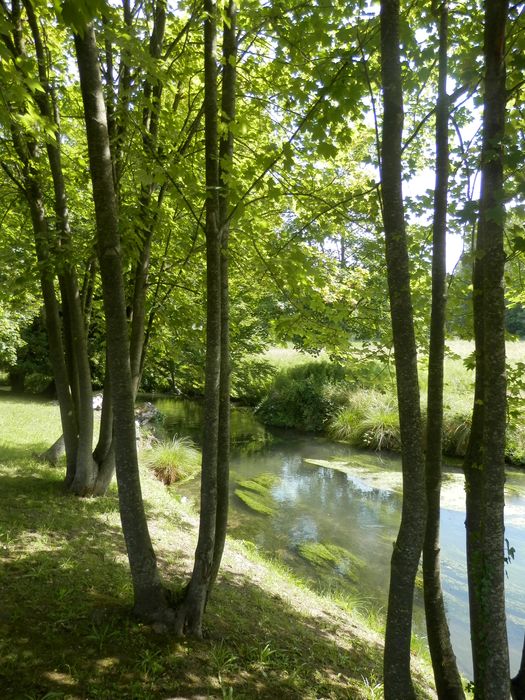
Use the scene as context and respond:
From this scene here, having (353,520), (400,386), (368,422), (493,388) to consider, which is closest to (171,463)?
(353,520)

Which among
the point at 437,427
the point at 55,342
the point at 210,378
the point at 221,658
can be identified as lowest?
the point at 221,658

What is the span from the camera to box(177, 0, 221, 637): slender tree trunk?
10.5 feet

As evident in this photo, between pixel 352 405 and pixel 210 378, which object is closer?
pixel 210 378

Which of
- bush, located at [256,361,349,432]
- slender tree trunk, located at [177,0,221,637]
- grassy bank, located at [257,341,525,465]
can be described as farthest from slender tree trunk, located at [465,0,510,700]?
bush, located at [256,361,349,432]

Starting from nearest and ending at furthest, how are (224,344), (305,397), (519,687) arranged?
(519,687) → (224,344) → (305,397)

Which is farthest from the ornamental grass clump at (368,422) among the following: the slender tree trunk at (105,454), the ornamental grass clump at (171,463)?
the slender tree trunk at (105,454)

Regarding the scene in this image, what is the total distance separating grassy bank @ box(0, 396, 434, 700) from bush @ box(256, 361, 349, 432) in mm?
11036

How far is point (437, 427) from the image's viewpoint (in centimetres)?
324

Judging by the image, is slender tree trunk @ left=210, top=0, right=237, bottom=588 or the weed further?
slender tree trunk @ left=210, top=0, right=237, bottom=588

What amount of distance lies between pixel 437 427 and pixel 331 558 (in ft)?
14.8

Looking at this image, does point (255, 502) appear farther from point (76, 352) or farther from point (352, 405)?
point (352, 405)

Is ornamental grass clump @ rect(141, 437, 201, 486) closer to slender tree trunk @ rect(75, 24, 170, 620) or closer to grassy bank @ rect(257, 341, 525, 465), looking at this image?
grassy bank @ rect(257, 341, 525, 465)

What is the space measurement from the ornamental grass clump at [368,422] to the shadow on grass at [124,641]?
377 inches

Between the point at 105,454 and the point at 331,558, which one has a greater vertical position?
the point at 105,454
